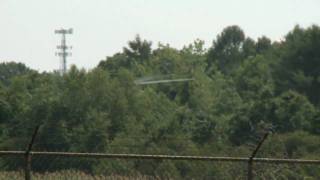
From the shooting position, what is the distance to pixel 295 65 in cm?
9212

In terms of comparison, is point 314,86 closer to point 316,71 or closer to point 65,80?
point 316,71

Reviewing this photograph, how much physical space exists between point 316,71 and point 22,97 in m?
30.0

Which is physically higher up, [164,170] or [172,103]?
[164,170]

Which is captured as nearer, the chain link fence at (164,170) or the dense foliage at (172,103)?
the chain link fence at (164,170)

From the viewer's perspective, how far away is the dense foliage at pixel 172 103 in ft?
160

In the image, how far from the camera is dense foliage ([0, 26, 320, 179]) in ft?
160

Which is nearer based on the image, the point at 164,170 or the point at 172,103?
the point at 164,170

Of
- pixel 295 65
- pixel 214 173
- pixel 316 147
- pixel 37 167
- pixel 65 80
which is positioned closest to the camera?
pixel 214 173

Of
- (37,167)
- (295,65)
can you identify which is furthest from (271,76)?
(37,167)

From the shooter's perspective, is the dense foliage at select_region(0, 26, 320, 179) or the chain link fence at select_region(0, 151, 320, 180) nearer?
the chain link fence at select_region(0, 151, 320, 180)

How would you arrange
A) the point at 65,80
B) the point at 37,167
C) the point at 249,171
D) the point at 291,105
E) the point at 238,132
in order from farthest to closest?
the point at 65,80 < the point at 291,105 < the point at 238,132 < the point at 37,167 < the point at 249,171

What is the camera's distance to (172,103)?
9381 centimetres

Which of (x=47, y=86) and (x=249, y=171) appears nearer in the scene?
(x=249, y=171)

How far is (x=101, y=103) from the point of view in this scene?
269ft
